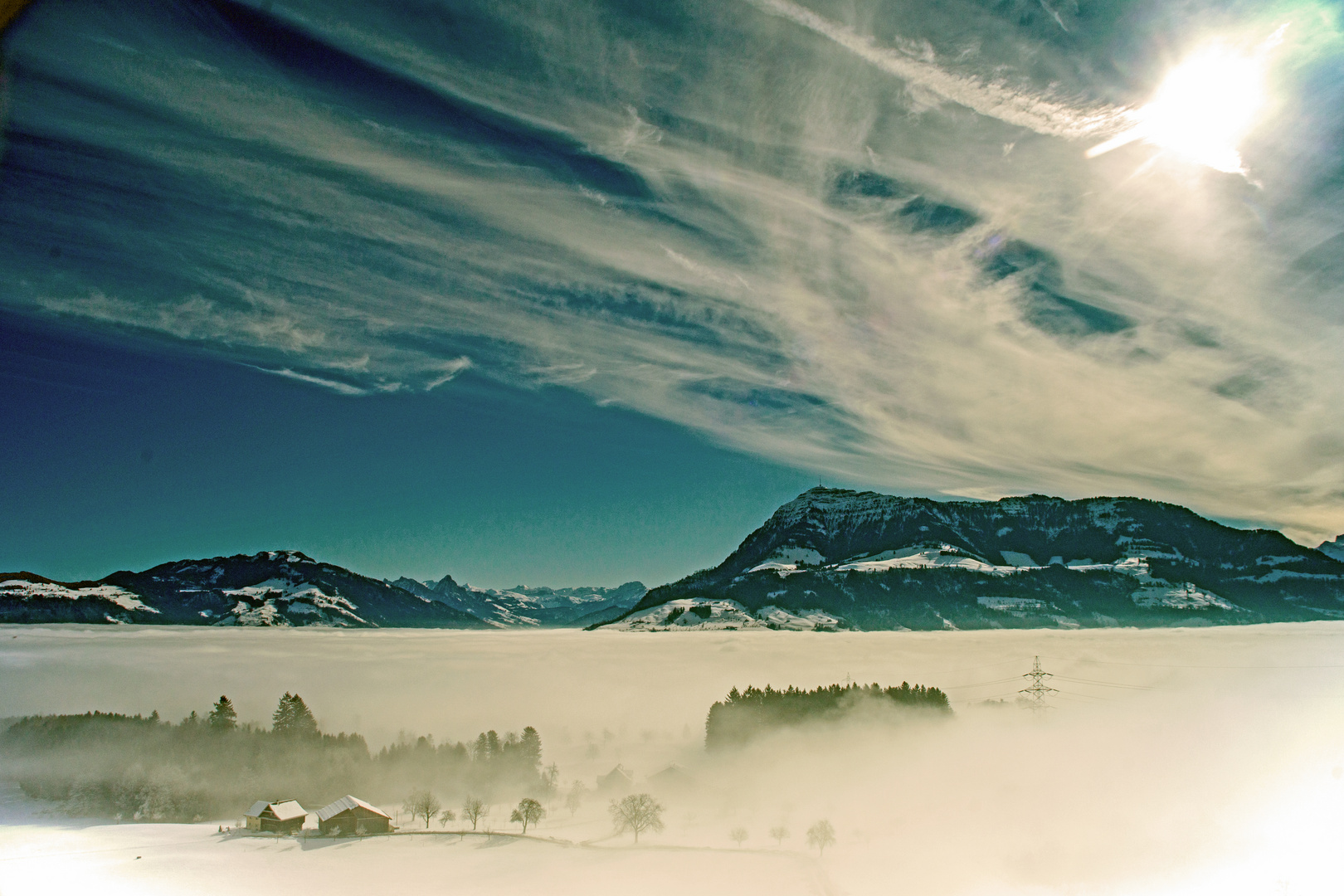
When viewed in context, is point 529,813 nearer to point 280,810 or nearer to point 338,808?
point 338,808

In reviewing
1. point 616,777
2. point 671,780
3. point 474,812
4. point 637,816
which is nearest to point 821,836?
point 637,816

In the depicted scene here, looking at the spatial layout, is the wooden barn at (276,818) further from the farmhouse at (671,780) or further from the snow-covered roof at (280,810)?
the farmhouse at (671,780)

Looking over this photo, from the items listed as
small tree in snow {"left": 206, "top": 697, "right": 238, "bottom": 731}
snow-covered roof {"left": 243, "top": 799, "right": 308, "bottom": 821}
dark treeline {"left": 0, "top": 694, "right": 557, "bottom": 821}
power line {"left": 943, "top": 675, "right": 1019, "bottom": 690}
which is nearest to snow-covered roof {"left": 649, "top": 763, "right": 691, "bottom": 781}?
dark treeline {"left": 0, "top": 694, "right": 557, "bottom": 821}

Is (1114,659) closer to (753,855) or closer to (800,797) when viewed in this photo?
(800,797)

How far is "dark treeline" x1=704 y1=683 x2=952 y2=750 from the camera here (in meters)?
106

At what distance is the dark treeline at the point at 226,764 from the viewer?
2872 inches

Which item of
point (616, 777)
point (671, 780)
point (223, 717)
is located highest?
point (223, 717)

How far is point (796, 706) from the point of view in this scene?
108 meters

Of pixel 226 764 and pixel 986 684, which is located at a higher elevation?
pixel 986 684

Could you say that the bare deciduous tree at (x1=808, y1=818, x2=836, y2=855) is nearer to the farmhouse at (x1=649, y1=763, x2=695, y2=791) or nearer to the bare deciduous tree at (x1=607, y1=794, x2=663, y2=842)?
the bare deciduous tree at (x1=607, y1=794, x2=663, y2=842)

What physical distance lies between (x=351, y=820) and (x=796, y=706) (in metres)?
72.0

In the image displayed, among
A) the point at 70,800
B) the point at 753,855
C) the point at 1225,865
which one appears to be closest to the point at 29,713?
the point at 70,800

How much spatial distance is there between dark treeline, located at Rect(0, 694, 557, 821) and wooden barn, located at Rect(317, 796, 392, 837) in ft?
74.7

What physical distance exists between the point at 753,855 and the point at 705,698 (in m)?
118
